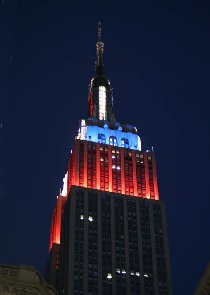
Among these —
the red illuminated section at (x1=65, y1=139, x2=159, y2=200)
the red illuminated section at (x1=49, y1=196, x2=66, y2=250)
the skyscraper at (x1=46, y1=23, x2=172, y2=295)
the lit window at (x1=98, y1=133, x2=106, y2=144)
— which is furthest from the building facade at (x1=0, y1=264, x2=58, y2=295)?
the lit window at (x1=98, y1=133, x2=106, y2=144)

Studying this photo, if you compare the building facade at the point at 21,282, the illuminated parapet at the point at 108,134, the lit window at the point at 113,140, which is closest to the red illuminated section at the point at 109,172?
the lit window at the point at 113,140

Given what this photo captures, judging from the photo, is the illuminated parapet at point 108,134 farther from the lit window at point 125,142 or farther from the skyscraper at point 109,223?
the skyscraper at point 109,223

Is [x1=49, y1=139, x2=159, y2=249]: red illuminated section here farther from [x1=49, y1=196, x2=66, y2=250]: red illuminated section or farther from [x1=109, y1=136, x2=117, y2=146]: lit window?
[x1=109, y1=136, x2=117, y2=146]: lit window

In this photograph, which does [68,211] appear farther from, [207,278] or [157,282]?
[207,278]

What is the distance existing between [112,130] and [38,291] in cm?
13789

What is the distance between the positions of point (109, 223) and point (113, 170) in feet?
74.4

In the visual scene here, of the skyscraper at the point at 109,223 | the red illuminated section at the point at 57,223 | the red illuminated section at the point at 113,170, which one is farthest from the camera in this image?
the red illuminated section at the point at 57,223

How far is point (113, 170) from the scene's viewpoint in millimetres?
176000

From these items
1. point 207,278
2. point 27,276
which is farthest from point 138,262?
point 27,276

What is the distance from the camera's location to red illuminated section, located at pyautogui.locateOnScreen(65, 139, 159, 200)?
171 meters

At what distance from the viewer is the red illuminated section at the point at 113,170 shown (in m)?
171

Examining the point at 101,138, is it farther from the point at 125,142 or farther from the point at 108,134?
the point at 125,142

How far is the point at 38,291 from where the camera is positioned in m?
56.8

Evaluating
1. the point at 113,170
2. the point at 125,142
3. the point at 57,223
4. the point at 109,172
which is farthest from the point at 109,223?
the point at 125,142
